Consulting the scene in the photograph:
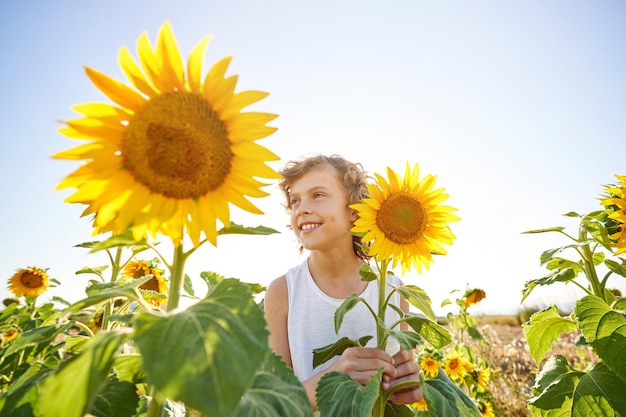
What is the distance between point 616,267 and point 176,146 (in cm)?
271

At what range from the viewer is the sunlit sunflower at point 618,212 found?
2303 mm

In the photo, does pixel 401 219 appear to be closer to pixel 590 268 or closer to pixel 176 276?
pixel 590 268

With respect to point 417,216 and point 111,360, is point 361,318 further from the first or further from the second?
point 111,360

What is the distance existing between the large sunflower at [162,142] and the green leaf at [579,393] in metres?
2.30

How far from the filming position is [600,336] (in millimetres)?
2123

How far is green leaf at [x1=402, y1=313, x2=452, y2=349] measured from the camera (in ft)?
7.05

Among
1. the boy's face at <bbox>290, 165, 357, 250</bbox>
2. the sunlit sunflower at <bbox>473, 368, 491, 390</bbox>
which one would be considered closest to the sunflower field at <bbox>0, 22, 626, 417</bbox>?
the boy's face at <bbox>290, 165, 357, 250</bbox>

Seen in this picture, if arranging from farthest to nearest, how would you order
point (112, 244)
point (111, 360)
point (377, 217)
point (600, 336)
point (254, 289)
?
point (377, 217), point (600, 336), point (254, 289), point (112, 244), point (111, 360)

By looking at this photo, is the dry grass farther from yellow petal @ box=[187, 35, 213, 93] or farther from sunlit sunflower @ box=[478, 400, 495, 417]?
yellow petal @ box=[187, 35, 213, 93]

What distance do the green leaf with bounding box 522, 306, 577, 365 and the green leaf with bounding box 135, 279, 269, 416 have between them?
2380 millimetres

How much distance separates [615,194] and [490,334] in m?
6.82

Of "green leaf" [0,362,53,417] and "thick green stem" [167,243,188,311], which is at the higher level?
"thick green stem" [167,243,188,311]

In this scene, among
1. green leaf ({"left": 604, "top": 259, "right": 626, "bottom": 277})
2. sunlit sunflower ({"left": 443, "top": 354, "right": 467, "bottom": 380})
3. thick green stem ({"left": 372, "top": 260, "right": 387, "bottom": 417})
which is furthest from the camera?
sunlit sunflower ({"left": 443, "top": 354, "right": 467, "bottom": 380})

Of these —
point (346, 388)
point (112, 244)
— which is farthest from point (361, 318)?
point (112, 244)
